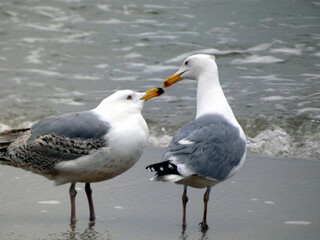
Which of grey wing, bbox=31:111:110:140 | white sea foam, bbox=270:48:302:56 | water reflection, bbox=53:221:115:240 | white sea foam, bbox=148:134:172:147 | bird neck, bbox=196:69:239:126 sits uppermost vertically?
bird neck, bbox=196:69:239:126

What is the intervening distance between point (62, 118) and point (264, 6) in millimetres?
9403

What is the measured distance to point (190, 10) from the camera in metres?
13.6

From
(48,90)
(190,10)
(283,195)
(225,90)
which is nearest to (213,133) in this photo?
(283,195)

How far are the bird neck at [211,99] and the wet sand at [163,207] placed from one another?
0.66 m

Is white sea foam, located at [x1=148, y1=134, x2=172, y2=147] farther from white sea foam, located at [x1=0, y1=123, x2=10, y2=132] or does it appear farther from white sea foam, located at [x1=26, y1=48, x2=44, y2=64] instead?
white sea foam, located at [x1=26, y1=48, x2=44, y2=64]

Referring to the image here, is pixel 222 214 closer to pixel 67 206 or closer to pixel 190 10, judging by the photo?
pixel 67 206

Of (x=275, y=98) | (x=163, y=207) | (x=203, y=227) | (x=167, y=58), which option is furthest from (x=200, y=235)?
(x=167, y=58)

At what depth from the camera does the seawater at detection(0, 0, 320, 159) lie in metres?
7.86

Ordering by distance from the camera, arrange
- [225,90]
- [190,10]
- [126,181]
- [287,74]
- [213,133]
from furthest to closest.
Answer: [190,10], [287,74], [225,90], [126,181], [213,133]

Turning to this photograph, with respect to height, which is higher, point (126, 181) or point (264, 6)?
point (264, 6)

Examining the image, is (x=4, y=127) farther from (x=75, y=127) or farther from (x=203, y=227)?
(x=203, y=227)

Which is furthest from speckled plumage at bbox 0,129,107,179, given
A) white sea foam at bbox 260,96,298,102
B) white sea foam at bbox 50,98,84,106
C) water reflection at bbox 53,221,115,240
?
white sea foam at bbox 260,96,298,102

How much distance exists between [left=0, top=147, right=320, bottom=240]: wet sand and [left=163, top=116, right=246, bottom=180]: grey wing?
39cm

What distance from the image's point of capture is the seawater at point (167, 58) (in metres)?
7.86
